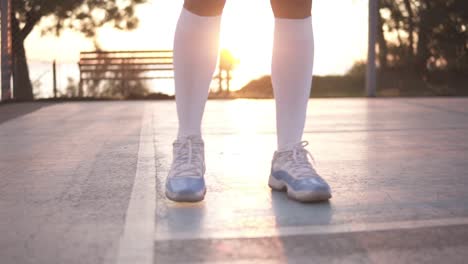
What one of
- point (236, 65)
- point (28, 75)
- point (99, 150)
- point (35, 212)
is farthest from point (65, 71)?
point (35, 212)

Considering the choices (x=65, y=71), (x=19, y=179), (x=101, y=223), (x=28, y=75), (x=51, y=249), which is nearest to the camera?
(x=51, y=249)

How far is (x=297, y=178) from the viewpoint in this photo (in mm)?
2025

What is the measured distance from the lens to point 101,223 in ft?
5.50

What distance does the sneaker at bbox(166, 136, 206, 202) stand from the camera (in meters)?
1.91

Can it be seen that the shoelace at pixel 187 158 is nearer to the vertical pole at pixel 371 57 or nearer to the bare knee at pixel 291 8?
the bare knee at pixel 291 8

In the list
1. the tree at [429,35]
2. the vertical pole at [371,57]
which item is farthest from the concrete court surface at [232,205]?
the tree at [429,35]

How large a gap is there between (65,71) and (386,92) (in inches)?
169

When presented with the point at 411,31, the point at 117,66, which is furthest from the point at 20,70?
the point at 411,31

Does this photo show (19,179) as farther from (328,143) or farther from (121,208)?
(328,143)

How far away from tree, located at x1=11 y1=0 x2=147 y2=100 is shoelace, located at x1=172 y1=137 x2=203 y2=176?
22.8 ft

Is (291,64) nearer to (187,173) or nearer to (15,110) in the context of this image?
(187,173)

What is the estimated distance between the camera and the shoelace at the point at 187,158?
205 cm

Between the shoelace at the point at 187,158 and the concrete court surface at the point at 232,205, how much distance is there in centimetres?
9

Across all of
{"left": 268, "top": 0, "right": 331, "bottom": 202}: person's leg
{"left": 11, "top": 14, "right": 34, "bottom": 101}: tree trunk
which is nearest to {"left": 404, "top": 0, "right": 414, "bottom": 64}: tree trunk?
{"left": 11, "top": 14, "right": 34, "bottom": 101}: tree trunk
